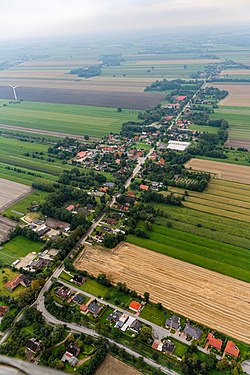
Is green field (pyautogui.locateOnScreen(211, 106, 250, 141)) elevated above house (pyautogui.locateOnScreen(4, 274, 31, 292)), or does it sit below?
above

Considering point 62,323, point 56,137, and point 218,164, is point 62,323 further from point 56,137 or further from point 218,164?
point 56,137

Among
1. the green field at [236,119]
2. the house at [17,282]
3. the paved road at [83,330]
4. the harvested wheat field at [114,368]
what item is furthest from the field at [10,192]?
the green field at [236,119]

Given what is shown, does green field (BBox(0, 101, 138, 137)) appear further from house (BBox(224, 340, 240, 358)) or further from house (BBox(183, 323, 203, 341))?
house (BBox(224, 340, 240, 358))

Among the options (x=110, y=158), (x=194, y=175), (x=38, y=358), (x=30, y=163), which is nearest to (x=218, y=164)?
(x=194, y=175)

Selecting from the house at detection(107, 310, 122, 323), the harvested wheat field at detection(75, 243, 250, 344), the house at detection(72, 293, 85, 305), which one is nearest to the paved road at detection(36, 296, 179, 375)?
the house at detection(107, 310, 122, 323)

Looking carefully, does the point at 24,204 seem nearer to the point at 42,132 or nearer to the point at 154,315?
the point at 154,315

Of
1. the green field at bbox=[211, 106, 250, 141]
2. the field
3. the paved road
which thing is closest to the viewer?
the paved road

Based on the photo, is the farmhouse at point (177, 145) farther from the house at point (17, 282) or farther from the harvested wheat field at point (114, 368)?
the harvested wheat field at point (114, 368)
